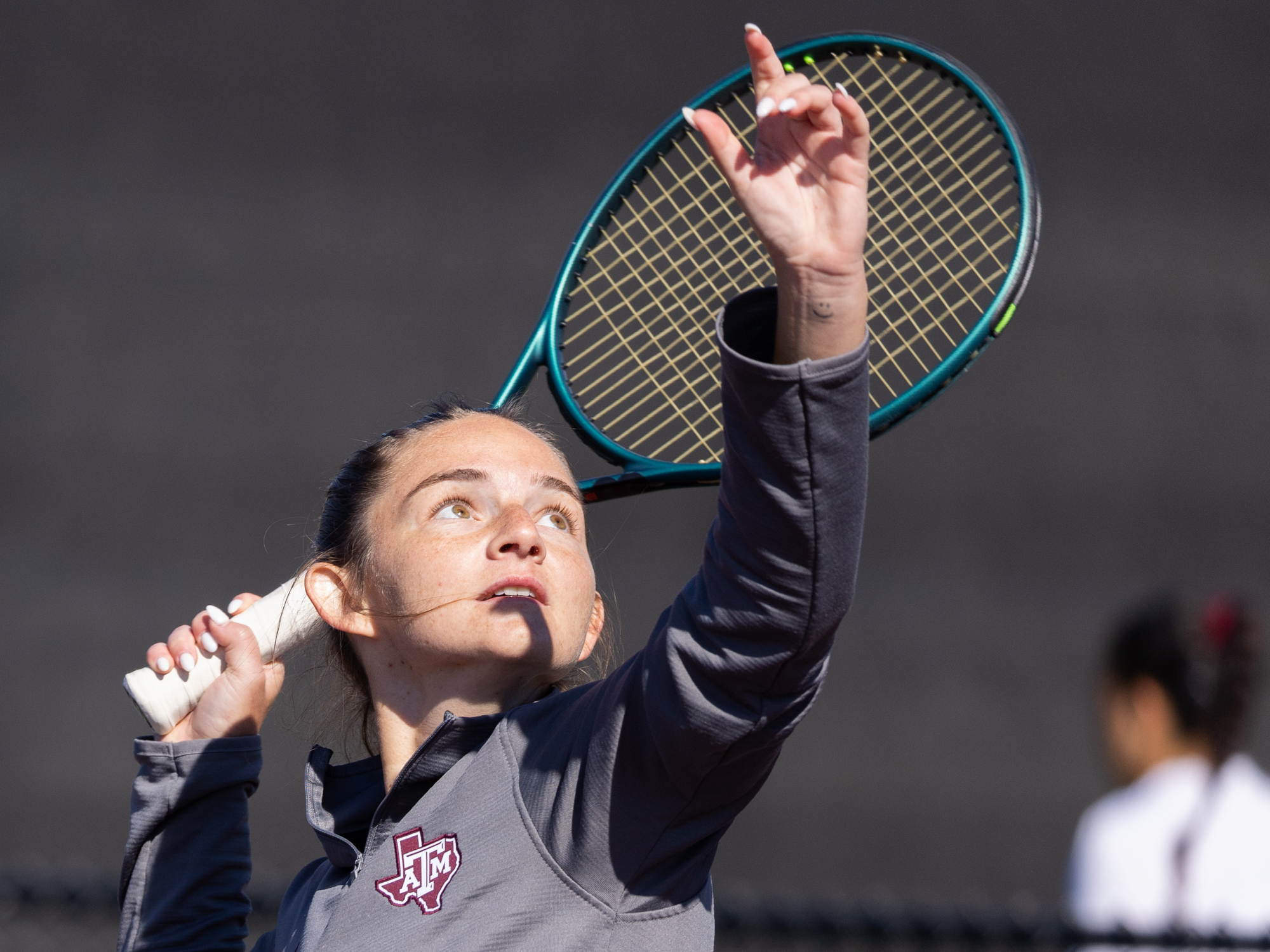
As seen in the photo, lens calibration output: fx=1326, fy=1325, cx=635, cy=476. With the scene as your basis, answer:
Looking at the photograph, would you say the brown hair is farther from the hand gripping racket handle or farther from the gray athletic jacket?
the gray athletic jacket

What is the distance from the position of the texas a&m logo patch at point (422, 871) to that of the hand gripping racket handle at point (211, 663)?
0.45 metres

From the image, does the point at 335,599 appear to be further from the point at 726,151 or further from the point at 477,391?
the point at 477,391

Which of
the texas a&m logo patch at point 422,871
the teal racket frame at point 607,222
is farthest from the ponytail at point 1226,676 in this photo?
the texas a&m logo patch at point 422,871

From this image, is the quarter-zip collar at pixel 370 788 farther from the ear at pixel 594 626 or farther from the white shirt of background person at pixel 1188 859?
the white shirt of background person at pixel 1188 859

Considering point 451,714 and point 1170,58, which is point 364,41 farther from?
point 451,714

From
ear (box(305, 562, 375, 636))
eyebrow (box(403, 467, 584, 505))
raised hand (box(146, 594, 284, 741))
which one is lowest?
raised hand (box(146, 594, 284, 741))

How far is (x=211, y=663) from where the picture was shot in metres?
Result: 1.46

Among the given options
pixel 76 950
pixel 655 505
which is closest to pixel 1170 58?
pixel 655 505

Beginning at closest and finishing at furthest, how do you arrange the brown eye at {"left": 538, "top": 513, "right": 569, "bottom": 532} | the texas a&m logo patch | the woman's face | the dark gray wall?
the texas a&m logo patch
the woman's face
the brown eye at {"left": 538, "top": 513, "right": 569, "bottom": 532}
the dark gray wall

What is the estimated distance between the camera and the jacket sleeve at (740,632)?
2.65ft

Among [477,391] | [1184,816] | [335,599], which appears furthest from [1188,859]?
[477,391]

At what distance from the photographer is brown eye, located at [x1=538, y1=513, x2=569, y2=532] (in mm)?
1228

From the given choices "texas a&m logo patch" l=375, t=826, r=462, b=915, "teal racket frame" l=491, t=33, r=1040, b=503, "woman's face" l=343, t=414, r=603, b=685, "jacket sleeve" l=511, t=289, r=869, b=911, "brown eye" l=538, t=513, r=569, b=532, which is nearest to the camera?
"jacket sleeve" l=511, t=289, r=869, b=911

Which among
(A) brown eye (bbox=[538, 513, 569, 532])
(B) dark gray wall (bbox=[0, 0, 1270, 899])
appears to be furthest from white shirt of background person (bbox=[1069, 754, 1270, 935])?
(B) dark gray wall (bbox=[0, 0, 1270, 899])
